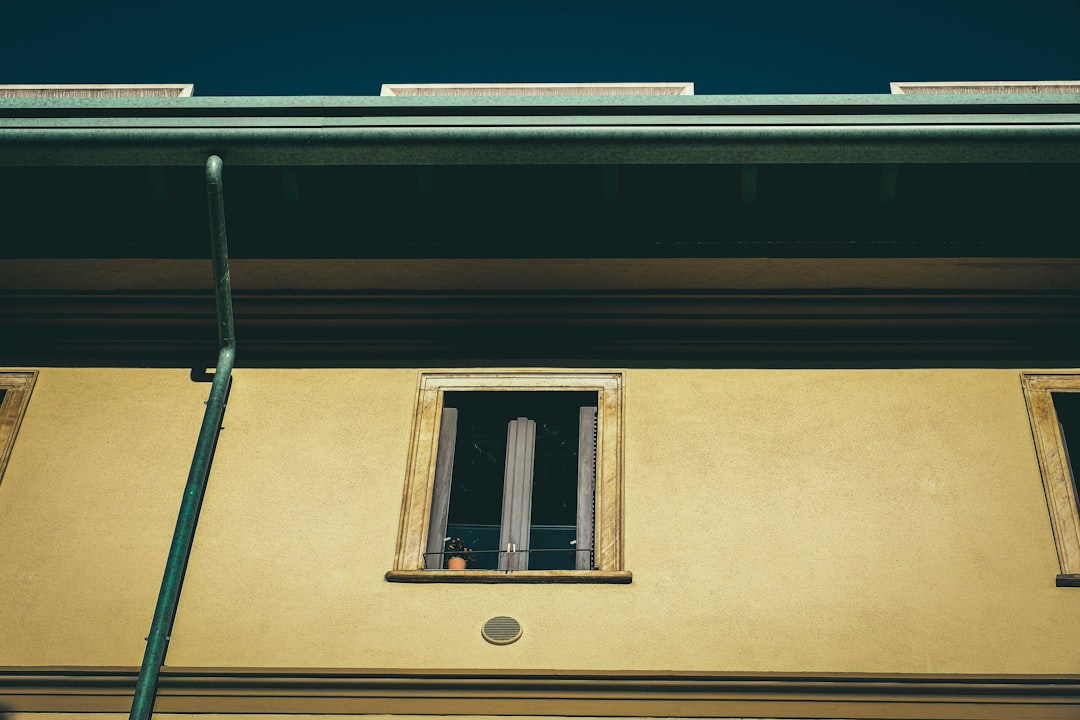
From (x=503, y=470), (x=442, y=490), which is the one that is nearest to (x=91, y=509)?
(x=442, y=490)

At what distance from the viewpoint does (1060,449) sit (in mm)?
6457

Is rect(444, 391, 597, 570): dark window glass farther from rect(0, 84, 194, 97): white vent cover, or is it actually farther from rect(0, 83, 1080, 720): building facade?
rect(0, 84, 194, 97): white vent cover

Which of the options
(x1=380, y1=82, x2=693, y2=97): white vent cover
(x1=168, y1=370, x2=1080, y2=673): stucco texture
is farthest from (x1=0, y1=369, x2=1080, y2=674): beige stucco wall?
(x1=380, y1=82, x2=693, y2=97): white vent cover

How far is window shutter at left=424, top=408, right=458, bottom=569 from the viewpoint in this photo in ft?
20.9

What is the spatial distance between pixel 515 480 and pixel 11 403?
129 inches

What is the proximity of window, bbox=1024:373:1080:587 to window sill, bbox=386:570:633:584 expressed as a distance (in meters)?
2.43

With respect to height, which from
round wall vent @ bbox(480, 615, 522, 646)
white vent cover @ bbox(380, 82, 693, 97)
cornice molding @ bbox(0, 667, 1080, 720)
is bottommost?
cornice molding @ bbox(0, 667, 1080, 720)

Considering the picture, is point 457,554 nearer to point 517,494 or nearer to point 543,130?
point 517,494

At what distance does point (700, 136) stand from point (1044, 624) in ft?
10.6

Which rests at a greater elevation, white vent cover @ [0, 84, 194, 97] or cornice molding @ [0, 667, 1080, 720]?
white vent cover @ [0, 84, 194, 97]

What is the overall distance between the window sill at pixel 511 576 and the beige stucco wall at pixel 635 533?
5cm

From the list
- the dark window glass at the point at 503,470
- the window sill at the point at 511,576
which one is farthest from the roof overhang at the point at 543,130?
the window sill at the point at 511,576

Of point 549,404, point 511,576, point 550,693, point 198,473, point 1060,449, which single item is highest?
point 549,404

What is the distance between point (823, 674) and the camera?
5695 mm
